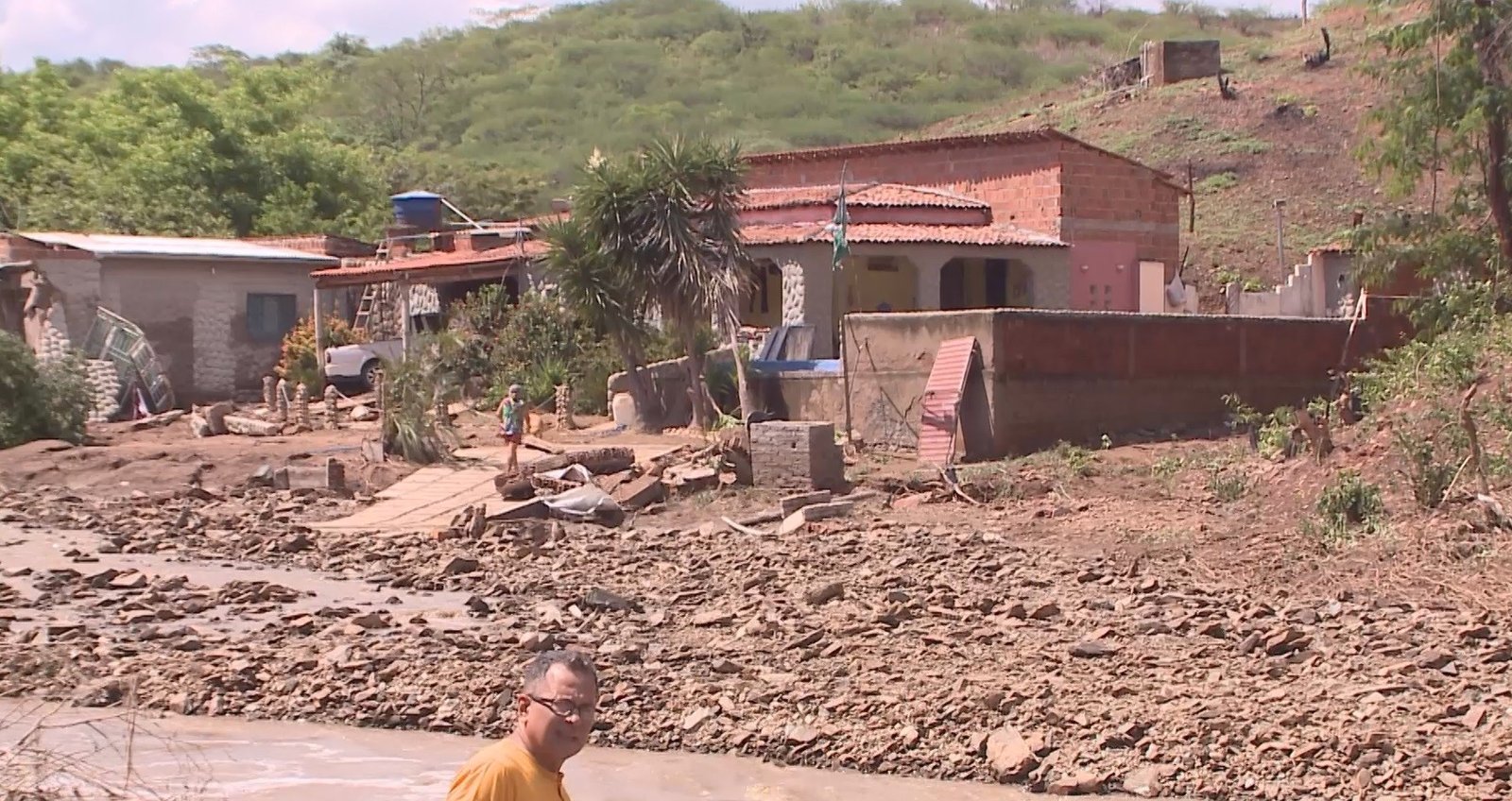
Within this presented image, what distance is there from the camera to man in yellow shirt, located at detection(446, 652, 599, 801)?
3.97 metres

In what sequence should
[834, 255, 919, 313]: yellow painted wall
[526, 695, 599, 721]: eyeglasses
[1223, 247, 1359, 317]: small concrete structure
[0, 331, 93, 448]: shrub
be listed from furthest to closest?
[1223, 247, 1359, 317]: small concrete structure → [834, 255, 919, 313]: yellow painted wall → [0, 331, 93, 448]: shrub → [526, 695, 599, 721]: eyeglasses

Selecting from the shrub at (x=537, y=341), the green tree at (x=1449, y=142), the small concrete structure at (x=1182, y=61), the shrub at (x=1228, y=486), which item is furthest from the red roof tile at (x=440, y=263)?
the small concrete structure at (x=1182, y=61)

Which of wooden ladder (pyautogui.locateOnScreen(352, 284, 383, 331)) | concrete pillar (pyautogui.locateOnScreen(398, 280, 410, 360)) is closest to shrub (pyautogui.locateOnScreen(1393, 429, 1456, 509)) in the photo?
concrete pillar (pyautogui.locateOnScreen(398, 280, 410, 360))

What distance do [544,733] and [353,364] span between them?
1082 inches

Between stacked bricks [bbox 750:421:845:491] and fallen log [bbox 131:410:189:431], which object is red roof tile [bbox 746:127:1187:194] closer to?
fallen log [bbox 131:410:189:431]

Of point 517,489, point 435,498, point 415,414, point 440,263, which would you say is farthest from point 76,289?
point 517,489

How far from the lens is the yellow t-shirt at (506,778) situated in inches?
154

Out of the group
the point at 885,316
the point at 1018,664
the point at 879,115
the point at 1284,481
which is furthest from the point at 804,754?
the point at 879,115

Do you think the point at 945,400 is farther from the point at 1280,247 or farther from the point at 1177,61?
the point at 1177,61

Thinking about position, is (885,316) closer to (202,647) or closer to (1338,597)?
(1338,597)

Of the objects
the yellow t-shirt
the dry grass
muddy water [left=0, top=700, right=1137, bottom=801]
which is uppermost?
the yellow t-shirt

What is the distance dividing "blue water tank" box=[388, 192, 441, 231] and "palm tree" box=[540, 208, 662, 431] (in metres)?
13.7

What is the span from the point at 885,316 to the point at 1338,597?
9864 mm

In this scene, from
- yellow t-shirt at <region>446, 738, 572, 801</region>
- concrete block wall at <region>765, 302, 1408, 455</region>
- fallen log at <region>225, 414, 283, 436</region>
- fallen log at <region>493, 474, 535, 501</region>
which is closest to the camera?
yellow t-shirt at <region>446, 738, 572, 801</region>
